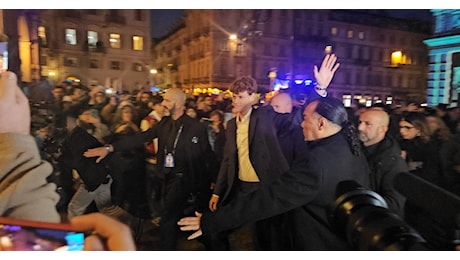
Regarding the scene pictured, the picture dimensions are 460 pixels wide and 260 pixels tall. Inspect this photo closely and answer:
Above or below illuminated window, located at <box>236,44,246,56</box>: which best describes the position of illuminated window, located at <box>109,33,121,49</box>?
above

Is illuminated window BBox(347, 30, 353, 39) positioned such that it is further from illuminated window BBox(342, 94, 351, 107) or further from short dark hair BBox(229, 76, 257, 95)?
short dark hair BBox(229, 76, 257, 95)

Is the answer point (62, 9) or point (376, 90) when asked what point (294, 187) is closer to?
point (376, 90)

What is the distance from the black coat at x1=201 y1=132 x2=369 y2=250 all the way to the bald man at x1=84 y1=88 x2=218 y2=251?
0.45ft

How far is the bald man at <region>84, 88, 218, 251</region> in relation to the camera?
170 cm

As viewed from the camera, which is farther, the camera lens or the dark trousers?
the dark trousers

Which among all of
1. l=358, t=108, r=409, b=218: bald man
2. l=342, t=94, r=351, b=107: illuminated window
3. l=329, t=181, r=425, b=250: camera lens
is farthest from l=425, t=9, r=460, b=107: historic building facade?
l=329, t=181, r=425, b=250: camera lens

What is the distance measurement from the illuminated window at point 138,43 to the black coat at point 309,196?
2.60 feet

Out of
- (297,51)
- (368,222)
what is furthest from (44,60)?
(368,222)

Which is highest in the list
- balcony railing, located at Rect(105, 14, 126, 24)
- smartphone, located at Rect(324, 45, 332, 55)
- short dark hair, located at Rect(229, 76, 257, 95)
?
balcony railing, located at Rect(105, 14, 126, 24)

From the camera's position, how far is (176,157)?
5.69 feet

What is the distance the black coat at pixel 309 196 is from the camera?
5.41 feet

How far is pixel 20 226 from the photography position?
1.69 m

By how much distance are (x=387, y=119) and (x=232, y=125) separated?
680 mm
